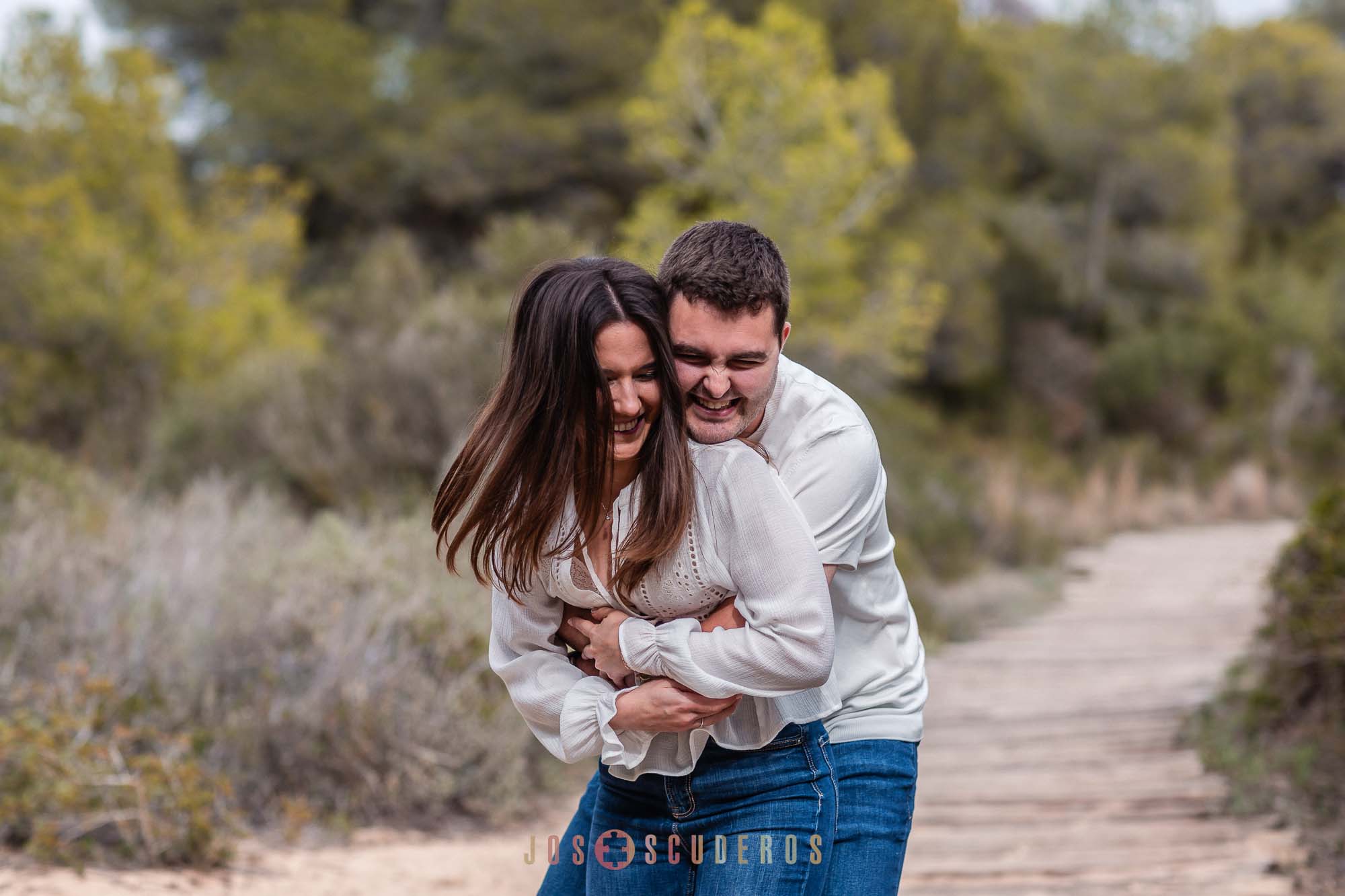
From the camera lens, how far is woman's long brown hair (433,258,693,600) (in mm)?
1990

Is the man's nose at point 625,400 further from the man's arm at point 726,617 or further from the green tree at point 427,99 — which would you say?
the green tree at point 427,99

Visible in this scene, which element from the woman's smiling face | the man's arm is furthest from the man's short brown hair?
the man's arm

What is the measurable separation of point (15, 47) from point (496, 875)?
15693 mm

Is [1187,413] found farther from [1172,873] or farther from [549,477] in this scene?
[549,477]

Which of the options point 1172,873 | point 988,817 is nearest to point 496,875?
point 988,817

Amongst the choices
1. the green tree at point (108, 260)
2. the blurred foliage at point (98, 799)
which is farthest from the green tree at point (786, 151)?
the blurred foliage at point (98, 799)

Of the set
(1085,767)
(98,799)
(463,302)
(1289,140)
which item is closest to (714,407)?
(98,799)

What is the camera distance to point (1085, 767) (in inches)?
213

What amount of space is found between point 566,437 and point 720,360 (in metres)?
0.27

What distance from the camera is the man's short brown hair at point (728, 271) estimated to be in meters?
2.01

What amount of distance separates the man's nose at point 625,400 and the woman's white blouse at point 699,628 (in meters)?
0.13

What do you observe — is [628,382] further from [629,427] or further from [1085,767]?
[1085,767]

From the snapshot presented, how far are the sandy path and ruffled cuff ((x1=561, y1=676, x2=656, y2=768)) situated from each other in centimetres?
226

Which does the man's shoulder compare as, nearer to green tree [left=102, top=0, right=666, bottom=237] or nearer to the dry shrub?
the dry shrub
